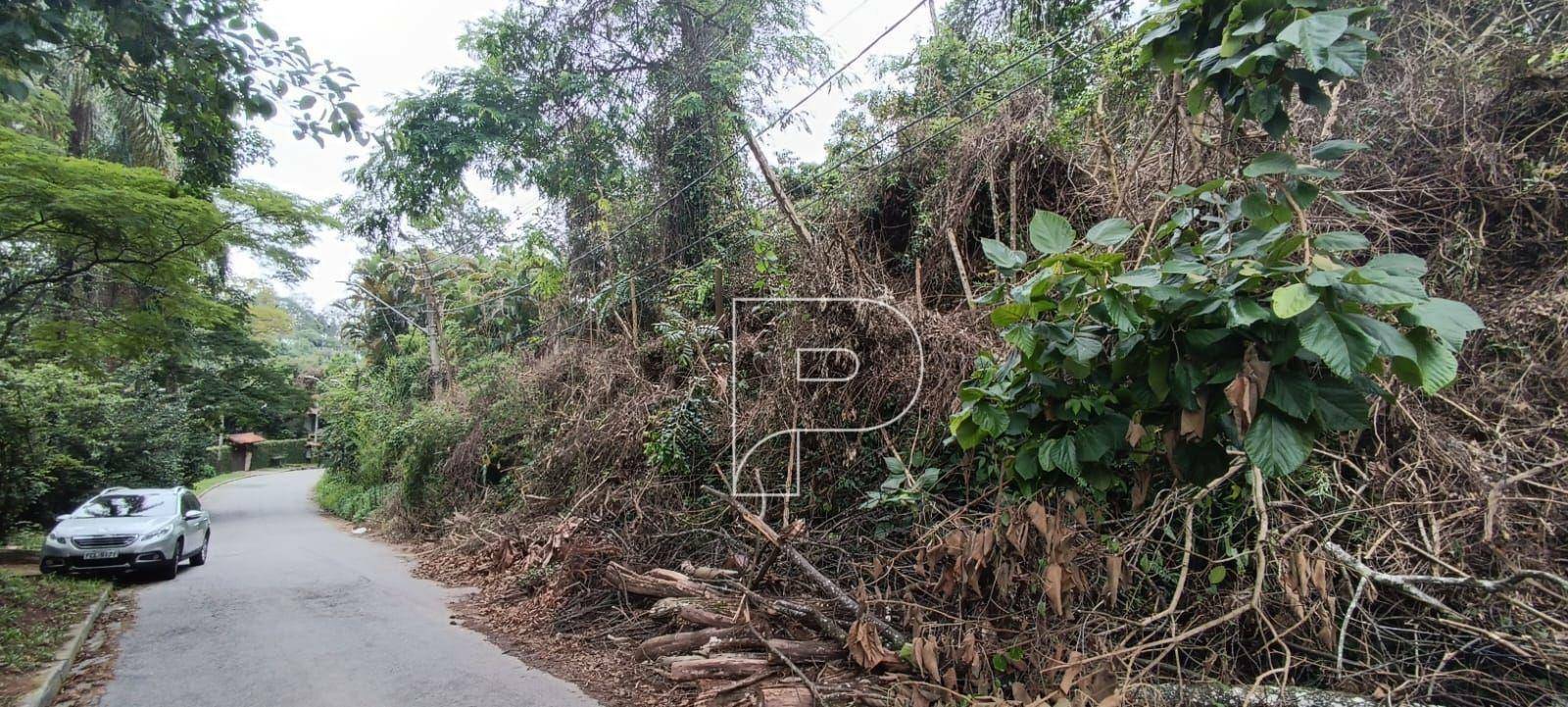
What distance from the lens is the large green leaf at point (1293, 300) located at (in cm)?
209

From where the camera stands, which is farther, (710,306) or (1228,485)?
(710,306)

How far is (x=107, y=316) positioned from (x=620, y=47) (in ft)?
31.8

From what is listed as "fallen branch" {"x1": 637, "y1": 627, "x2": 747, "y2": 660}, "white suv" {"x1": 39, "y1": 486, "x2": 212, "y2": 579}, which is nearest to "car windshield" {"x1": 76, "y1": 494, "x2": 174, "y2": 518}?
"white suv" {"x1": 39, "y1": 486, "x2": 212, "y2": 579}

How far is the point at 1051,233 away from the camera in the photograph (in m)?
2.95

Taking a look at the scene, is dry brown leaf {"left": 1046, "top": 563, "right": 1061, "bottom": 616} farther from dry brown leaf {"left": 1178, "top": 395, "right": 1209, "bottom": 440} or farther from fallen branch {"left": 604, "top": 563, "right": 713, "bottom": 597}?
fallen branch {"left": 604, "top": 563, "right": 713, "bottom": 597}

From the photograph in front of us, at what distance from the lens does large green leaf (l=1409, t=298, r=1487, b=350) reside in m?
2.01

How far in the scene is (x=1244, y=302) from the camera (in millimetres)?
2293

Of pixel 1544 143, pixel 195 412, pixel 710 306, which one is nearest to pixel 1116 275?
pixel 1544 143

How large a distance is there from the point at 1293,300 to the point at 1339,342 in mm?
174

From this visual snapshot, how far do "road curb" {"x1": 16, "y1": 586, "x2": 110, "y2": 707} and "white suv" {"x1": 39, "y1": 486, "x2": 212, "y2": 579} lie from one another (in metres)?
2.02

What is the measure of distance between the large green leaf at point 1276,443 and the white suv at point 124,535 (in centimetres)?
1407

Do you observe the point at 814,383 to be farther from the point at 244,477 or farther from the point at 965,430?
the point at 244,477

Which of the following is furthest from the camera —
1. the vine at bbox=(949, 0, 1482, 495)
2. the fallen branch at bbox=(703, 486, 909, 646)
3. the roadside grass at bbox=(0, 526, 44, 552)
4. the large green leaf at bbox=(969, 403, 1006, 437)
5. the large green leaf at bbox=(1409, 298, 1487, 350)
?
the roadside grass at bbox=(0, 526, 44, 552)

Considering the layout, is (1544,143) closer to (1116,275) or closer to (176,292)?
(1116,275)
